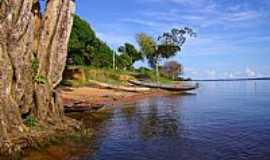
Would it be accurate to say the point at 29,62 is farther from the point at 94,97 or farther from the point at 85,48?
the point at 85,48

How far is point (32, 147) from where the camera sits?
18.8 metres

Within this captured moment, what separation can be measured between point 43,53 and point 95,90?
34.3 m

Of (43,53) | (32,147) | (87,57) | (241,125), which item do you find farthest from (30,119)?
(87,57)

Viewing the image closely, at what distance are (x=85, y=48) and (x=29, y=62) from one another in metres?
56.6

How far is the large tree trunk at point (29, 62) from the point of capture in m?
18.8

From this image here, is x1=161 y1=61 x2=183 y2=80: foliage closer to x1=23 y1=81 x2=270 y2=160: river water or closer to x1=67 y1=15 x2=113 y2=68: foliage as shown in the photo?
x1=67 y1=15 x2=113 y2=68: foliage

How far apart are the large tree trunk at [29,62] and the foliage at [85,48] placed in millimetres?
41668

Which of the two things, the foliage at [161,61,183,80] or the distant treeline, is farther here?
the foliage at [161,61,183,80]

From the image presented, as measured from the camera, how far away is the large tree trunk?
61.7ft

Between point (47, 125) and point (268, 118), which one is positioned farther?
point (268, 118)

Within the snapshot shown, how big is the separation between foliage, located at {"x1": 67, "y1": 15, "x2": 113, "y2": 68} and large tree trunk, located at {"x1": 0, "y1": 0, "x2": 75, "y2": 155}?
4167cm

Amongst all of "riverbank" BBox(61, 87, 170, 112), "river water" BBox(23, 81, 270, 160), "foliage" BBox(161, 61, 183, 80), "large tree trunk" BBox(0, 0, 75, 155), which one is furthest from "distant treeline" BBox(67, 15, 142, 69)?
"large tree trunk" BBox(0, 0, 75, 155)

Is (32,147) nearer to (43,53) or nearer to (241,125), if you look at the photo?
(43,53)

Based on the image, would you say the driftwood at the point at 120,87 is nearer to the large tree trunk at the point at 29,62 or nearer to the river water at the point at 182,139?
the river water at the point at 182,139
